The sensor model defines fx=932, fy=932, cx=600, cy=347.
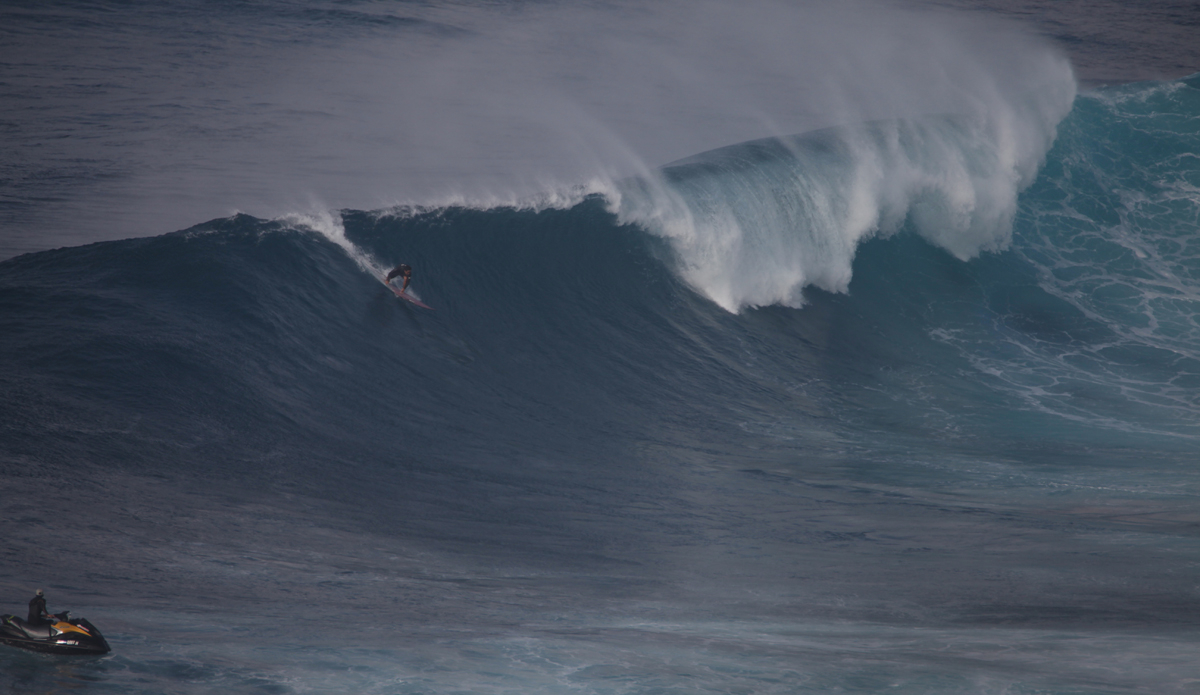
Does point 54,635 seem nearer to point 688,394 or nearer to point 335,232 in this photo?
point 688,394

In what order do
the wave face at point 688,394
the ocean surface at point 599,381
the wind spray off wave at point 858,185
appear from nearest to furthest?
1. the ocean surface at point 599,381
2. the wave face at point 688,394
3. the wind spray off wave at point 858,185

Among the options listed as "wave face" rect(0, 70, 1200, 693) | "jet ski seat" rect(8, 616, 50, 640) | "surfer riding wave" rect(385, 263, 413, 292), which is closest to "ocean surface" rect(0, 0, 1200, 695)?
"wave face" rect(0, 70, 1200, 693)

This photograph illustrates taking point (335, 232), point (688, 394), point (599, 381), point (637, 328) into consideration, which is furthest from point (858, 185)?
point (335, 232)

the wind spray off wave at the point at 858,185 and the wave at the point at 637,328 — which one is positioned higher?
the wind spray off wave at the point at 858,185

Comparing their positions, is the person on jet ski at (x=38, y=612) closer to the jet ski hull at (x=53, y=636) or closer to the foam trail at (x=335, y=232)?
the jet ski hull at (x=53, y=636)

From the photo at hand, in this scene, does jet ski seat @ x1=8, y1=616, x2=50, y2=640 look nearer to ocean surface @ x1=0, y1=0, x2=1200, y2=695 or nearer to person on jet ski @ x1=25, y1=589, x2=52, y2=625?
person on jet ski @ x1=25, y1=589, x2=52, y2=625

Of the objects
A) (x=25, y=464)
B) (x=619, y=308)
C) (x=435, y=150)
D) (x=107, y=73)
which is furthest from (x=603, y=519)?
(x=107, y=73)

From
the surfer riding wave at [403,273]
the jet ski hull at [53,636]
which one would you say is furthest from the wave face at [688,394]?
the surfer riding wave at [403,273]
